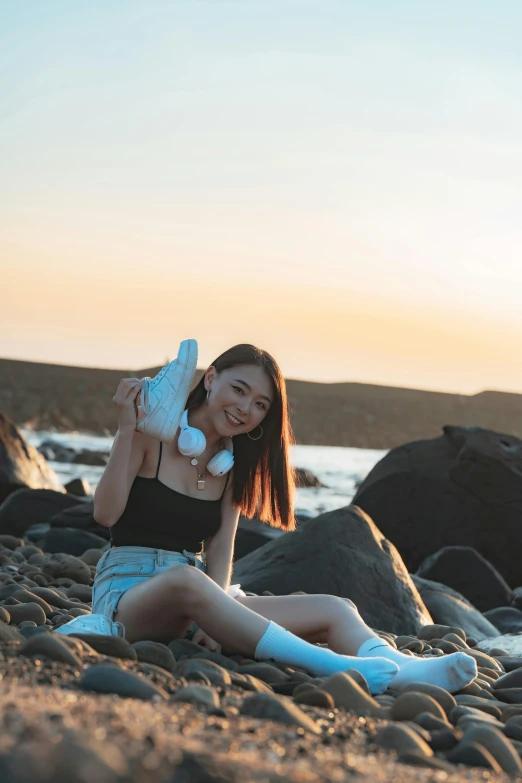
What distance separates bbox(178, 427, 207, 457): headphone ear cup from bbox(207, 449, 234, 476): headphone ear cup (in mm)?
102

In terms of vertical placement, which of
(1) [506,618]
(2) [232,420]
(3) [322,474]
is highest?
(2) [232,420]

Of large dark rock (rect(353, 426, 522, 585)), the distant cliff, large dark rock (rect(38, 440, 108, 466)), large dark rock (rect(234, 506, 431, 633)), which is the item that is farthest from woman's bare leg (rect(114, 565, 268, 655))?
the distant cliff

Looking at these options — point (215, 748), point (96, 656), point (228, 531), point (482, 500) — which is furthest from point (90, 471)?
point (215, 748)

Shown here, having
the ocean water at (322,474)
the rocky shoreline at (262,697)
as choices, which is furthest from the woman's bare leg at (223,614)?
the ocean water at (322,474)

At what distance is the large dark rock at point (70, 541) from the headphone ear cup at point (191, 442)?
466cm

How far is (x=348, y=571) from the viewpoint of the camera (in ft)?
21.8

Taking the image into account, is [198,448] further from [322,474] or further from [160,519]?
[322,474]

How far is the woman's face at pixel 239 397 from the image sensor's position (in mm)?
4895

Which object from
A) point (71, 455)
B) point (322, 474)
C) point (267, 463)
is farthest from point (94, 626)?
point (322, 474)

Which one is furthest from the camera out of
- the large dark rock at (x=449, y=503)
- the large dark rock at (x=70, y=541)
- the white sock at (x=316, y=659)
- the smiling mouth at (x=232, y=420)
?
the large dark rock at (x=449, y=503)

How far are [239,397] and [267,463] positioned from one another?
52 cm

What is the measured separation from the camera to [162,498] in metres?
4.84

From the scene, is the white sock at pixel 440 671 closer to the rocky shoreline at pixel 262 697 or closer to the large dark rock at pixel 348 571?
the rocky shoreline at pixel 262 697

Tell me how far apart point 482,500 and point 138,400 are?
7220 mm
